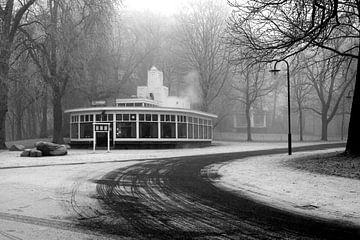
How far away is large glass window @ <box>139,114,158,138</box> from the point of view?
3569 cm

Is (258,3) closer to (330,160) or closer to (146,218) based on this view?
(330,160)

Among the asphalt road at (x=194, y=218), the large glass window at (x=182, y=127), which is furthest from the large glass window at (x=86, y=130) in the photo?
the asphalt road at (x=194, y=218)

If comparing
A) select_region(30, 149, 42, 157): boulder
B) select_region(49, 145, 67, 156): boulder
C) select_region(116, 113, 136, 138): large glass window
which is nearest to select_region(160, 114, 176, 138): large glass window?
select_region(116, 113, 136, 138): large glass window

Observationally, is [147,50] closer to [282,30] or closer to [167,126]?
[167,126]

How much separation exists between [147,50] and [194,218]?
50846 mm

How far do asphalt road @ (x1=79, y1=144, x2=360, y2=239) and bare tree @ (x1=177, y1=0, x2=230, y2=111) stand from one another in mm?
44228

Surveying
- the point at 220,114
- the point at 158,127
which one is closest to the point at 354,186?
the point at 158,127

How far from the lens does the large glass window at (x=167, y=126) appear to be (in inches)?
1444

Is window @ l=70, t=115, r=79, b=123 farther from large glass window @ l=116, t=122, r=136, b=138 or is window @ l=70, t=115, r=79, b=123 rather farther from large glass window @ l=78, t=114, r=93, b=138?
large glass window @ l=116, t=122, r=136, b=138

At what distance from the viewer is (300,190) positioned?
11102 millimetres

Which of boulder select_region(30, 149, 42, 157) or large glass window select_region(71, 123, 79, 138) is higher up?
large glass window select_region(71, 123, 79, 138)

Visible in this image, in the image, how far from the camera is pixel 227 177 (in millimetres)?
14062

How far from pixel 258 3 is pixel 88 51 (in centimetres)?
2110

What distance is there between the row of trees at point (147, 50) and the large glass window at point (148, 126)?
6.74 meters
